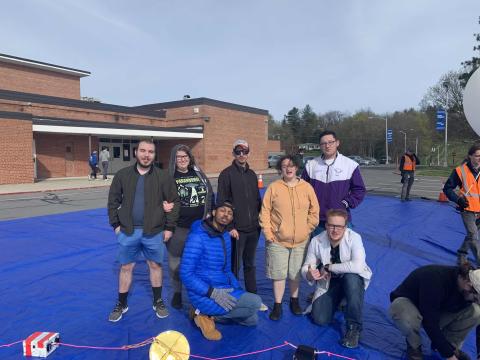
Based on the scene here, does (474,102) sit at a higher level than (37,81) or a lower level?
lower

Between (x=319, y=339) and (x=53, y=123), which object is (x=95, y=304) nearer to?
(x=319, y=339)

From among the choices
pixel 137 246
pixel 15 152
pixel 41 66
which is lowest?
pixel 137 246

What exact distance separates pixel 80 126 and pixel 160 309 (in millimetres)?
19264

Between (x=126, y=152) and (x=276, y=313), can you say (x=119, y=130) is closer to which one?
(x=126, y=152)

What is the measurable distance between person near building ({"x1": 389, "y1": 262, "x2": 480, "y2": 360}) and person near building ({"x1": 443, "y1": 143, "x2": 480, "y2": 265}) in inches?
89.6

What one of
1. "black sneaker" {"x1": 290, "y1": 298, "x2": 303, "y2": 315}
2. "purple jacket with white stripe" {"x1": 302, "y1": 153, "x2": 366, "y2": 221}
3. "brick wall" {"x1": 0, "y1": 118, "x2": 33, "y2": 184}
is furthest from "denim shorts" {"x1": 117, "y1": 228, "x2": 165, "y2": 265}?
"brick wall" {"x1": 0, "y1": 118, "x2": 33, "y2": 184}

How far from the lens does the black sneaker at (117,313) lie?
3.33 m

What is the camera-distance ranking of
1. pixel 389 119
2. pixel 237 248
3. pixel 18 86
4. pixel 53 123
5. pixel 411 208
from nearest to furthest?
pixel 237 248 → pixel 411 208 → pixel 53 123 → pixel 18 86 → pixel 389 119

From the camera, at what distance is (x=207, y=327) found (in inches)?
119

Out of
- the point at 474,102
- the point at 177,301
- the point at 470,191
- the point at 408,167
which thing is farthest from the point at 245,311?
the point at 408,167

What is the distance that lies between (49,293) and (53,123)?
683 inches

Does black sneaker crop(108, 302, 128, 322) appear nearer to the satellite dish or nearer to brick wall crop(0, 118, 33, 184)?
the satellite dish

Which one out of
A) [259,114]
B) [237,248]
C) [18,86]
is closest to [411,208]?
[237,248]

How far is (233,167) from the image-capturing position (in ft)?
11.9
